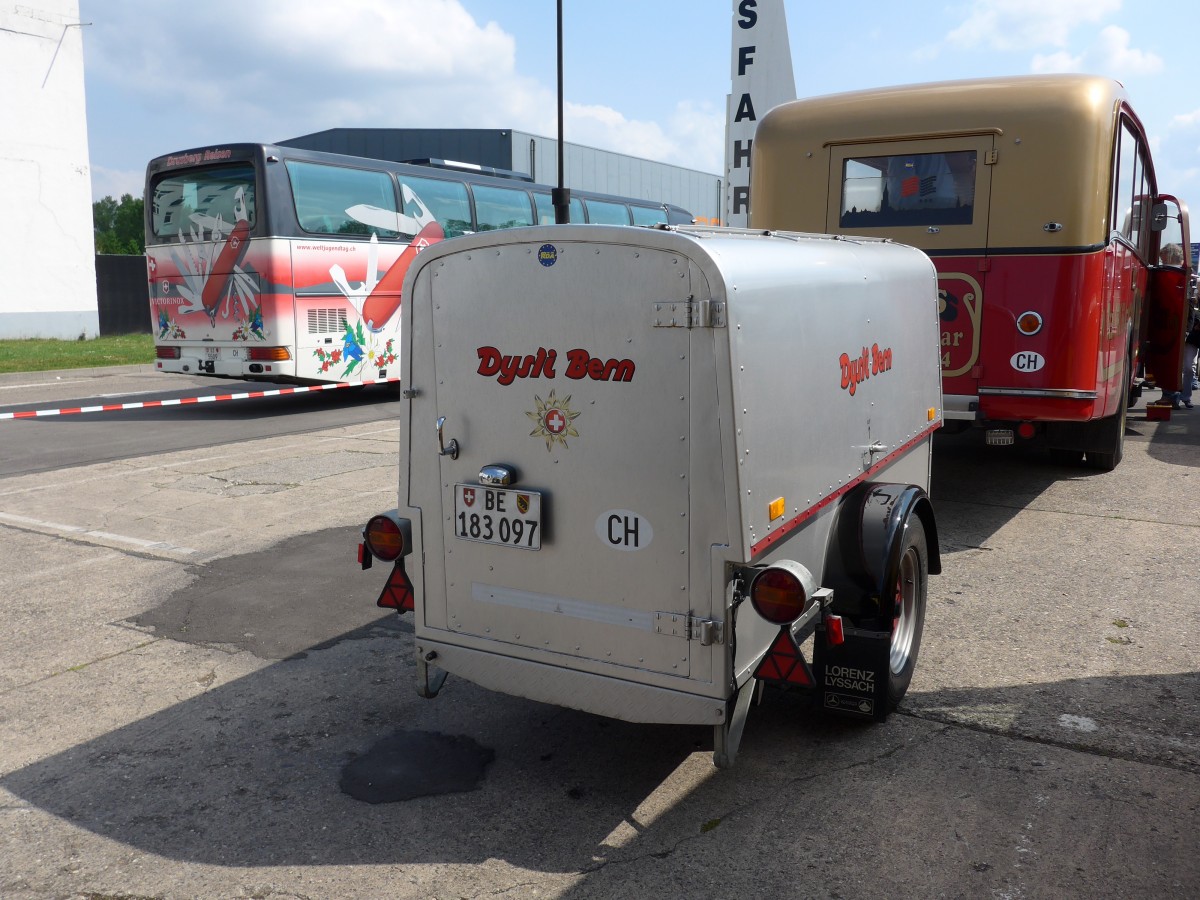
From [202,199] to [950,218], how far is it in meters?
10.9

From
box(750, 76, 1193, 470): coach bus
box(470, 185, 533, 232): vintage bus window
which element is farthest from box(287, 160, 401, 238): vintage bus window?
box(750, 76, 1193, 470): coach bus

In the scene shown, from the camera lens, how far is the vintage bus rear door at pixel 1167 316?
11469 mm

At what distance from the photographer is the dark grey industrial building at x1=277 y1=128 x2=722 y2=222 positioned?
3938 centimetres

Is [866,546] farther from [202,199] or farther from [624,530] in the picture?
[202,199]

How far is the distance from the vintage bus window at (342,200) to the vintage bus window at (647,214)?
6.83 metres

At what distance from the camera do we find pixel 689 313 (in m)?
3.35

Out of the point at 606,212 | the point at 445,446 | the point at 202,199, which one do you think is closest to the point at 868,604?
the point at 445,446

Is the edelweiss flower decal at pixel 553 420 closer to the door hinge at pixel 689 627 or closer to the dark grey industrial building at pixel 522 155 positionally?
the door hinge at pixel 689 627

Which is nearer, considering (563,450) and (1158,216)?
(563,450)

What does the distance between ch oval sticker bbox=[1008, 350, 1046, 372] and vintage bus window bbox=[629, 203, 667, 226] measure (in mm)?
14214

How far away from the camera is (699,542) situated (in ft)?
11.3

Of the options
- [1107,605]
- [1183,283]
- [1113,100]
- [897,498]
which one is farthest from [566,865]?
[1183,283]

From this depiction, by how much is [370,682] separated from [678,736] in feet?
5.13

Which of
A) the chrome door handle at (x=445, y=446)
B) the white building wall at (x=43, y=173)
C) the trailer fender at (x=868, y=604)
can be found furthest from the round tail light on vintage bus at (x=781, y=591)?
the white building wall at (x=43, y=173)
